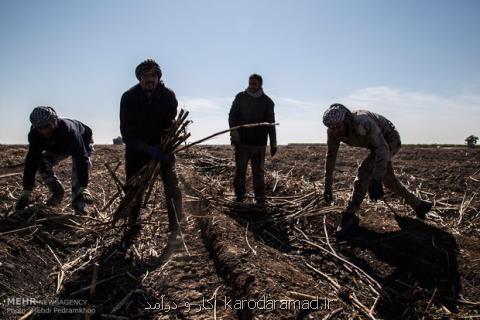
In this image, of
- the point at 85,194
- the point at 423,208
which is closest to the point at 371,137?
the point at 423,208

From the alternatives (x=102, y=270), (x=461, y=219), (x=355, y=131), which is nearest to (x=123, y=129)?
(x=102, y=270)

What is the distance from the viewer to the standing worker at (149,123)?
4168mm

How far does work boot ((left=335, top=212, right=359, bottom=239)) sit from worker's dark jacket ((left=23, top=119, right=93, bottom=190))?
3048mm

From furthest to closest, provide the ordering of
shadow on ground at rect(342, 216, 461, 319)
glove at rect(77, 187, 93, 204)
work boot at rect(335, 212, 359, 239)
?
glove at rect(77, 187, 93, 204) < work boot at rect(335, 212, 359, 239) < shadow on ground at rect(342, 216, 461, 319)

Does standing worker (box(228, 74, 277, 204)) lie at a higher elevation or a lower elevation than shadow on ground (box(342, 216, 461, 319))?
higher

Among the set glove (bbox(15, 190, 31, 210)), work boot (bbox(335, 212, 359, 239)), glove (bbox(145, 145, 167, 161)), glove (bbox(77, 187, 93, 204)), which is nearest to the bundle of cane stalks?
glove (bbox(145, 145, 167, 161))

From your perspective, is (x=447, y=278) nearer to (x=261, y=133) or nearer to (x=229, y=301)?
(x=229, y=301)

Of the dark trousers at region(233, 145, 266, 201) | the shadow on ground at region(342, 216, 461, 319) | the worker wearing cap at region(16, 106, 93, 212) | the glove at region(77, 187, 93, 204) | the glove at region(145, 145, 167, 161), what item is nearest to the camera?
the shadow on ground at region(342, 216, 461, 319)

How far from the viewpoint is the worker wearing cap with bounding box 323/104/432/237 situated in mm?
4191

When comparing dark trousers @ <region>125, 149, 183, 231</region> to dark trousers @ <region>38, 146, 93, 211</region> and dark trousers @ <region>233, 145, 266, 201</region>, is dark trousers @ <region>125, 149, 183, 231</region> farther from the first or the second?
dark trousers @ <region>233, 145, 266, 201</region>

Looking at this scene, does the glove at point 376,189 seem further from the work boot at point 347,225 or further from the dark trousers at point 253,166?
the dark trousers at point 253,166

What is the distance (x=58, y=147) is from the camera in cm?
477

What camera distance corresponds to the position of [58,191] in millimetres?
5414

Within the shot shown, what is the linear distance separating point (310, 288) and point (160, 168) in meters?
2.15
